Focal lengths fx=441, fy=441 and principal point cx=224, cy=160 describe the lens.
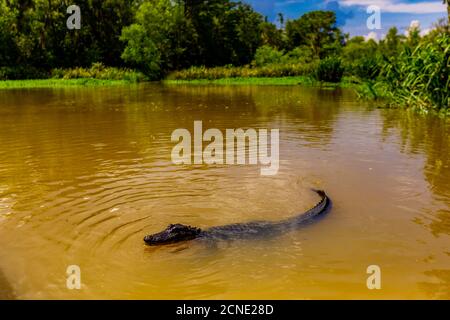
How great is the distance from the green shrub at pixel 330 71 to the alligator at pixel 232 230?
3160 cm

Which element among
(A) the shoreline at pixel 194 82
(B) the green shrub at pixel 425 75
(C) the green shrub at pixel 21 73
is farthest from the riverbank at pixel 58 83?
(B) the green shrub at pixel 425 75

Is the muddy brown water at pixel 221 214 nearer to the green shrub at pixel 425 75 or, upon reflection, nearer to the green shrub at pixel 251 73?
the green shrub at pixel 425 75

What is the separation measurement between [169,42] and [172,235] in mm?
49129

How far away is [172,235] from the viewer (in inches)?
216

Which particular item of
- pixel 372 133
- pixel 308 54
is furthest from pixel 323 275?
pixel 308 54

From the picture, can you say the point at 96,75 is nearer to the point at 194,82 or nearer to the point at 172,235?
the point at 194,82

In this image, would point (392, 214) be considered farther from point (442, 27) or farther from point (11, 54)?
point (11, 54)

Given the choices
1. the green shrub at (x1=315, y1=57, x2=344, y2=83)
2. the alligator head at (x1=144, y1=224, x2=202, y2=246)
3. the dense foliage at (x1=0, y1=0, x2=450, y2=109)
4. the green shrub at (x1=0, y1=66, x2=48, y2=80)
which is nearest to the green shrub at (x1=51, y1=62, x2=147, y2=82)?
the dense foliage at (x1=0, y1=0, x2=450, y2=109)

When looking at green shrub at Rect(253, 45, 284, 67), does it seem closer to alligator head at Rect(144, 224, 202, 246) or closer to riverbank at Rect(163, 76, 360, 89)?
riverbank at Rect(163, 76, 360, 89)

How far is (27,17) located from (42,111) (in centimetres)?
3519

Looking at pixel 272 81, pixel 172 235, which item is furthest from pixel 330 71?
pixel 172 235

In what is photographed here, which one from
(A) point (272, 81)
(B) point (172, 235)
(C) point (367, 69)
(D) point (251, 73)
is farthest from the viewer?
(D) point (251, 73)

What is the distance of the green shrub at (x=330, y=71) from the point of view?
35875 mm

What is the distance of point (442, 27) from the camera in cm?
1462
